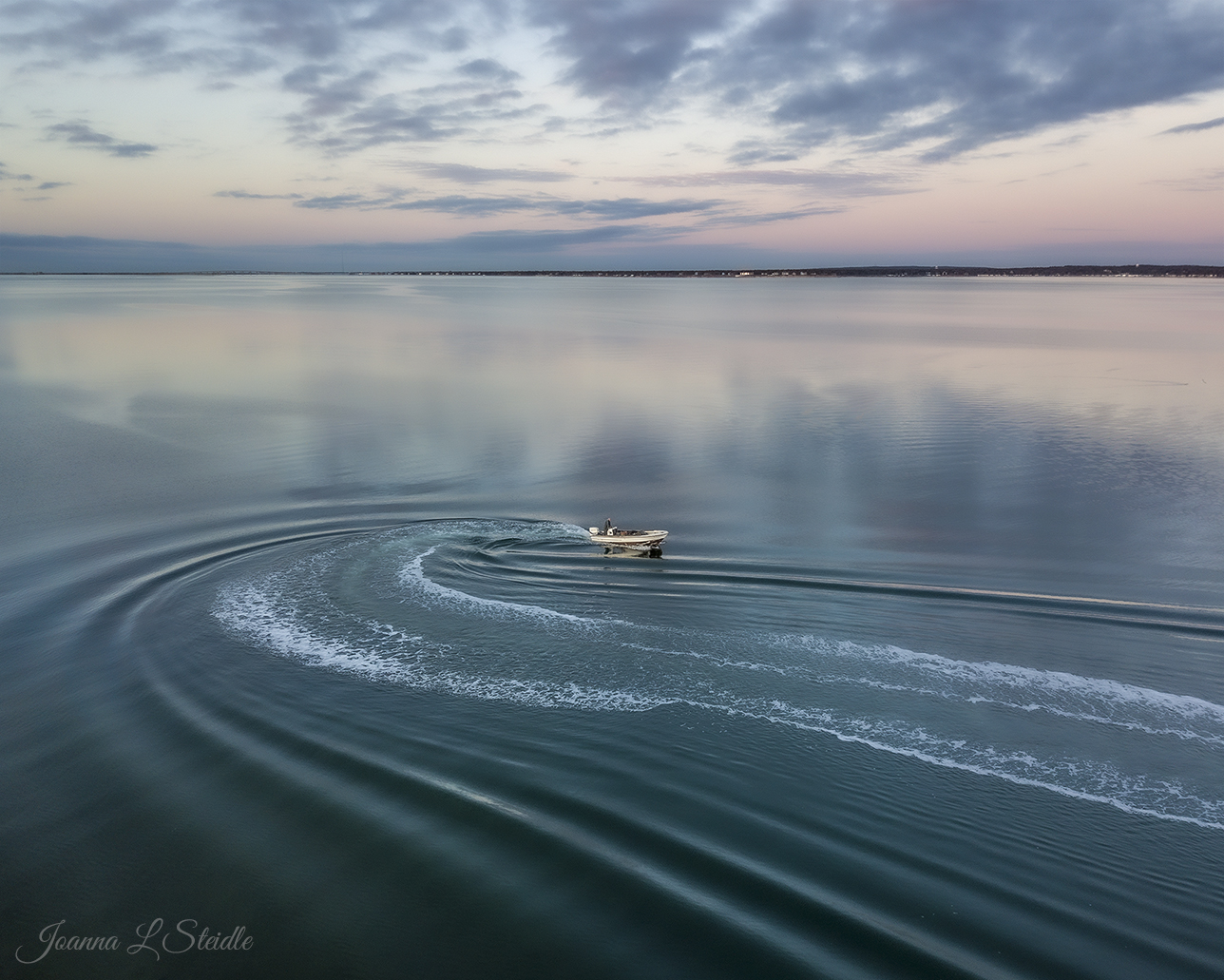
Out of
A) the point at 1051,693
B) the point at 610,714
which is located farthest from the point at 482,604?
the point at 1051,693

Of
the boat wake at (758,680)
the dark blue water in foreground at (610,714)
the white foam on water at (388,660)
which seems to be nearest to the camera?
the dark blue water in foreground at (610,714)

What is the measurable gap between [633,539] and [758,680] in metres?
7.83

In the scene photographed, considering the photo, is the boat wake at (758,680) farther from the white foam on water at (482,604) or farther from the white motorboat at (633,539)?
the white motorboat at (633,539)

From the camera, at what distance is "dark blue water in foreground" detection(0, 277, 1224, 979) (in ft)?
37.8

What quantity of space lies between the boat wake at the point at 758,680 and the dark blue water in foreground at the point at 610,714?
9cm

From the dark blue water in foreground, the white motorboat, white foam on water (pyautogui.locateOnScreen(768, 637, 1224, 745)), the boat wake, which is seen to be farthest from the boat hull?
white foam on water (pyautogui.locateOnScreen(768, 637, 1224, 745))

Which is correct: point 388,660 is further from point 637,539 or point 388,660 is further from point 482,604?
point 637,539

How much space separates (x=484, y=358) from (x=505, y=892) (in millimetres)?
72513

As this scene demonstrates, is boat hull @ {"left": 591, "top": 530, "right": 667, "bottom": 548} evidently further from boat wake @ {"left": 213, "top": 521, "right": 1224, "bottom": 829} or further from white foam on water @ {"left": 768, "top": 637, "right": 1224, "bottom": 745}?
white foam on water @ {"left": 768, "top": 637, "right": 1224, "bottom": 745}

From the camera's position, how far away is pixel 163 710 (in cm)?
1669

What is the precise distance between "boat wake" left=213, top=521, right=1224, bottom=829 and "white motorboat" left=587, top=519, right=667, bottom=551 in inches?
94.8

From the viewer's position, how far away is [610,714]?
53.3 ft

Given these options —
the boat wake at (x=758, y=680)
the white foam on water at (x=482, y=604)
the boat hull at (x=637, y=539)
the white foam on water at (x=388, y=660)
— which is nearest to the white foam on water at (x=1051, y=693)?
the boat wake at (x=758, y=680)

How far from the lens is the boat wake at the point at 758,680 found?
14609mm
